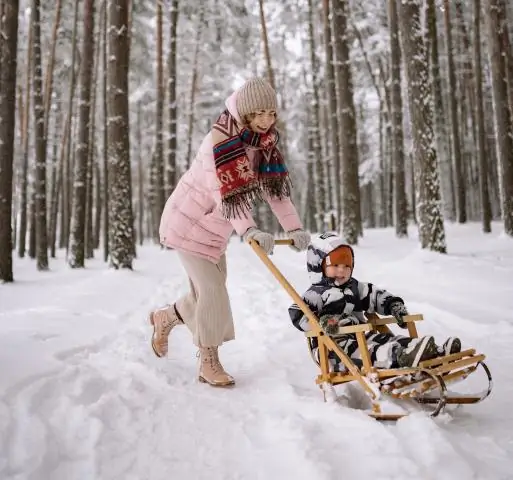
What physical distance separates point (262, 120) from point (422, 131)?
632 centimetres

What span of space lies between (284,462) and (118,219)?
27.4ft

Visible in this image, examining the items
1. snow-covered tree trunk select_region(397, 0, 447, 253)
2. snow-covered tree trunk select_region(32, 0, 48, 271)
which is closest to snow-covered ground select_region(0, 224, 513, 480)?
snow-covered tree trunk select_region(397, 0, 447, 253)

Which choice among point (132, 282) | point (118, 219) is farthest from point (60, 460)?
point (118, 219)

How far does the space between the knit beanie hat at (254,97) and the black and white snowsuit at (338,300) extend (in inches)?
40.5

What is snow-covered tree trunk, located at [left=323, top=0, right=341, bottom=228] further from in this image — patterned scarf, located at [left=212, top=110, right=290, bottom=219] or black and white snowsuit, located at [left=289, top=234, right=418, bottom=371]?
patterned scarf, located at [left=212, top=110, right=290, bottom=219]

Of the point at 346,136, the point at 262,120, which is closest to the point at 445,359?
the point at 262,120

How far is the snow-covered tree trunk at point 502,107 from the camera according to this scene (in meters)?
11.6

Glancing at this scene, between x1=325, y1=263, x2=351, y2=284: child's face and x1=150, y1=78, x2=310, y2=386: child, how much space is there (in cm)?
26

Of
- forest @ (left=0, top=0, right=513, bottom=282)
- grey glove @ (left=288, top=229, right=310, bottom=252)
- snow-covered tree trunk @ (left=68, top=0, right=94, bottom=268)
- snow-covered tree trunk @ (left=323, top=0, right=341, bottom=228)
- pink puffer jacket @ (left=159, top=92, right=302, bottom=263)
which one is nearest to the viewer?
grey glove @ (left=288, top=229, right=310, bottom=252)

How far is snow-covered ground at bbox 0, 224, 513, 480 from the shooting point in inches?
85.3

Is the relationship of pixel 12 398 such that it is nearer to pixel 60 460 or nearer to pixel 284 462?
pixel 60 460

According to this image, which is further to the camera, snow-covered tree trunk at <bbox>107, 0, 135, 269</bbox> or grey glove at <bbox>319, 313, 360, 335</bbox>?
snow-covered tree trunk at <bbox>107, 0, 135, 269</bbox>

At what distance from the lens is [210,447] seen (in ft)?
8.08

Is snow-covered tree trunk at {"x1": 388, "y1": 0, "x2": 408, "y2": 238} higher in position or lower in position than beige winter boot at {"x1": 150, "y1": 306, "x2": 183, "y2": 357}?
higher
